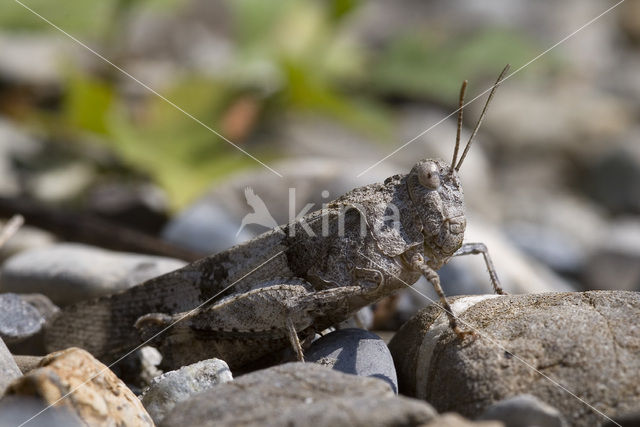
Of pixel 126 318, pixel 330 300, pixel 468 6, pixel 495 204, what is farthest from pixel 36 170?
pixel 468 6

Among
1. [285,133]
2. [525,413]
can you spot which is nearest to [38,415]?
[525,413]

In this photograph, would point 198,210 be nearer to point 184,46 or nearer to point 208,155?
point 208,155

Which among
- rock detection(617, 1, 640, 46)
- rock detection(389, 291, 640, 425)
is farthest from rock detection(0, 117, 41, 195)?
rock detection(617, 1, 640, 46)

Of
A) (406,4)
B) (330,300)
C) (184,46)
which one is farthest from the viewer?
(406,4)

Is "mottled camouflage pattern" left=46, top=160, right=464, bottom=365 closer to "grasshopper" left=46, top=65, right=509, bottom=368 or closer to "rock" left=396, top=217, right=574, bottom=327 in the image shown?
"grasshopper" left=46, top=65, right=509, bottom=368

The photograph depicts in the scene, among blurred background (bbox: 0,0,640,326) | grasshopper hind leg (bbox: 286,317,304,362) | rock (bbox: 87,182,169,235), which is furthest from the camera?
rock (bbox: 87,182,169,235)

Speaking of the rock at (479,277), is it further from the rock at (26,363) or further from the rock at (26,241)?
the rock at (26,241)

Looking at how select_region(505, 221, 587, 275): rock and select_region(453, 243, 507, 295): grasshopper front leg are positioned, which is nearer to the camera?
select_region(453, 243, 507, 295): grasshopper front leg
